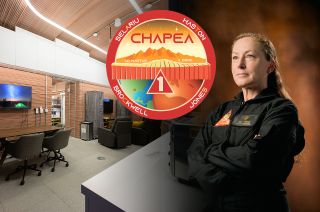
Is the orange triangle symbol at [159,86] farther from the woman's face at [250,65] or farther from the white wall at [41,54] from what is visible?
the white wall at [41,54]

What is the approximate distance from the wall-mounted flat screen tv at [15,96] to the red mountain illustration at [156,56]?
3.70m

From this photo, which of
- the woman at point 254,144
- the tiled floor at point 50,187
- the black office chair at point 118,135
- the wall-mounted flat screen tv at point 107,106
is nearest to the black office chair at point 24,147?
the tiled floor at point 50,187

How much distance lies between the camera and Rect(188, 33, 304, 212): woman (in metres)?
0.39

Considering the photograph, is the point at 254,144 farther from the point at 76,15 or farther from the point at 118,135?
the point at 118,135

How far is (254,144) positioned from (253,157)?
0.10ft

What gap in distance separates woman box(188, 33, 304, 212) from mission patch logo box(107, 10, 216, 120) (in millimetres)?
159

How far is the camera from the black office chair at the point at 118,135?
3.80 m

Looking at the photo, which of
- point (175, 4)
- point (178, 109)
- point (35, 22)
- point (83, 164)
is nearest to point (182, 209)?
point (178, 109)

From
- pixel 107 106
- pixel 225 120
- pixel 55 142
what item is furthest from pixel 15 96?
pixel 225 120

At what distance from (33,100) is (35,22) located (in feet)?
5.79

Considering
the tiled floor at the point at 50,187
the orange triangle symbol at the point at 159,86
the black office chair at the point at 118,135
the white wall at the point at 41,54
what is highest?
the white wall at the point at 41,54

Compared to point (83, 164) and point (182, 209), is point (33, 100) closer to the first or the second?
point (83, 164)

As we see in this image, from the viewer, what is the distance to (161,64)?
63 cm

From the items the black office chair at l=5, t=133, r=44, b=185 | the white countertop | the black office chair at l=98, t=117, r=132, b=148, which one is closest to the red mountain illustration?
the white countertop
